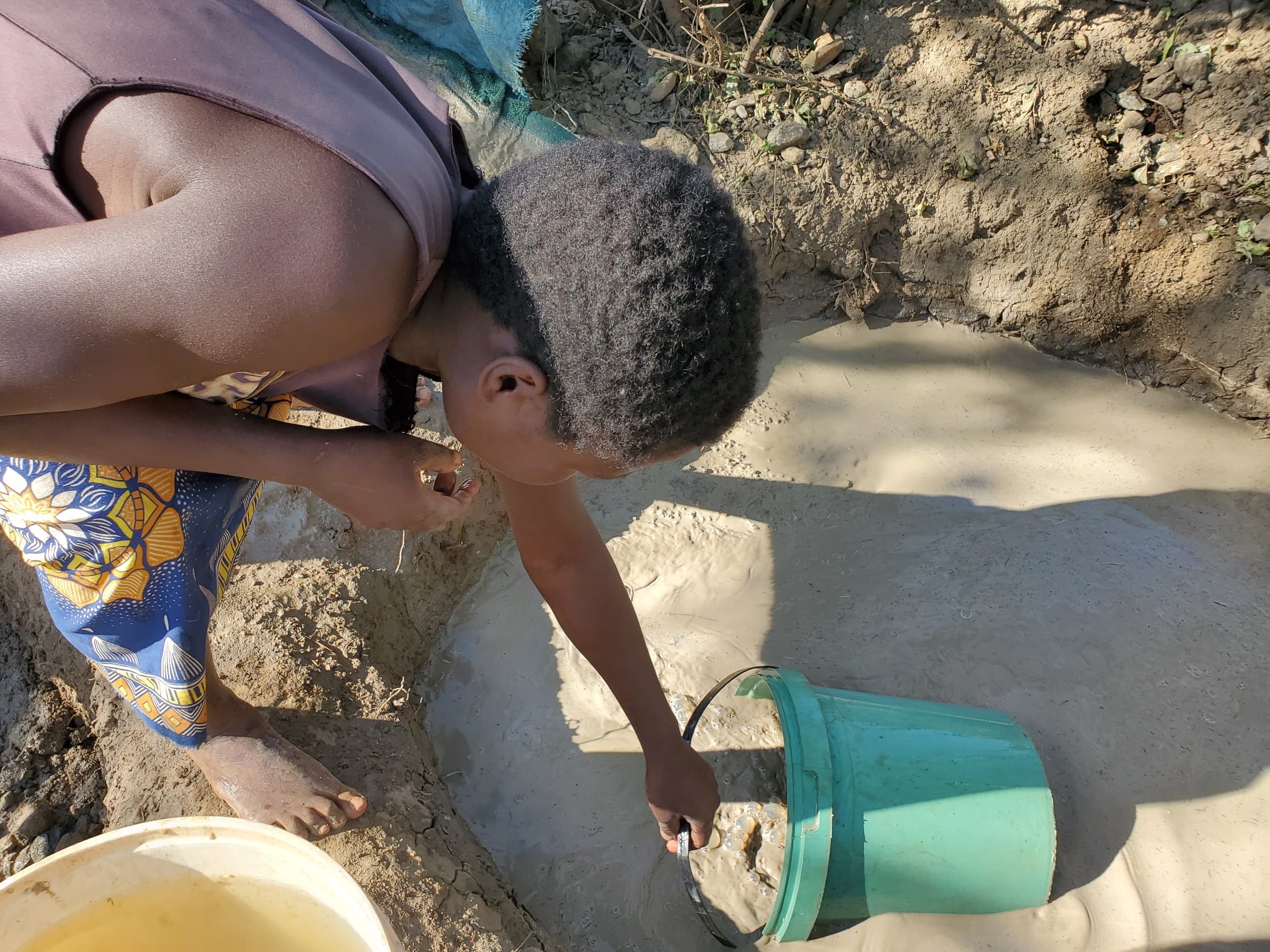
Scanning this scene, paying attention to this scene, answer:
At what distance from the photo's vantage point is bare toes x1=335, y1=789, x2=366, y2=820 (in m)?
1.55

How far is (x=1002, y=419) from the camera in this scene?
2.48m

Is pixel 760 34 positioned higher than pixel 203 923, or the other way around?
pixel 760 34

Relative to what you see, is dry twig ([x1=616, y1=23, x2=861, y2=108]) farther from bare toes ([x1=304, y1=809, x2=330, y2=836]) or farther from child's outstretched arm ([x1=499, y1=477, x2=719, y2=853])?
bare toes ([x1=304, y1=809, x2=330, y2=836])

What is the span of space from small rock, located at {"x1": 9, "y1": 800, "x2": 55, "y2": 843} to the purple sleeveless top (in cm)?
137

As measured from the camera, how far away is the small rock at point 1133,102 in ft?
7.94

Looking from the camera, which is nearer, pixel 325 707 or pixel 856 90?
pixel 325 707

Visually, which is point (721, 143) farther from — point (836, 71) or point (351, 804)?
point (351, 804)

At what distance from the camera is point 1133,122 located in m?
2.42

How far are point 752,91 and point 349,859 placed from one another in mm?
2381

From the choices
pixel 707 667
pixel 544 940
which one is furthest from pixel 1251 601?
pixel 544 940

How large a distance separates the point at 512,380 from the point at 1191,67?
2.34 metres

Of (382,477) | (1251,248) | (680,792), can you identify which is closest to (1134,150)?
(1251,248)

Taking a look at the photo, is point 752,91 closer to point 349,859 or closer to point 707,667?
point 707,667

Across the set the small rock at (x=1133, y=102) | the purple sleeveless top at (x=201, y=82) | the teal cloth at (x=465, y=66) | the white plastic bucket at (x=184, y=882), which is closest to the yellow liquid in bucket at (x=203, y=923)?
the white plastic bucket at (x=184, y=882)
